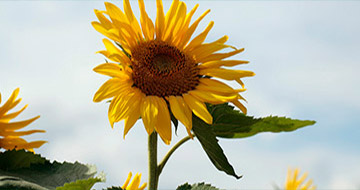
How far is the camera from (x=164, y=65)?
1746 millimetres

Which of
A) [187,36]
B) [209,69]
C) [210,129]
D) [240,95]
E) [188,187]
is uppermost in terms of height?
[187,36]

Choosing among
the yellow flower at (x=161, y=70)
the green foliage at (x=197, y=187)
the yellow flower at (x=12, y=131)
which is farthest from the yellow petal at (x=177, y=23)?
the yellow flower at (x=12, y=131)

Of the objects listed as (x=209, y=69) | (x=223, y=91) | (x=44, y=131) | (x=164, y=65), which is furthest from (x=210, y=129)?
(x=44, y=131)

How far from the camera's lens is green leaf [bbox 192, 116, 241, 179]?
1.45m

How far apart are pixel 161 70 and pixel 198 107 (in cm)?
31

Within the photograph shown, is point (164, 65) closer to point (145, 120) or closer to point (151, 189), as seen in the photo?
point (145, 120)

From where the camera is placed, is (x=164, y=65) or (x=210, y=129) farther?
(x=164, y=65)

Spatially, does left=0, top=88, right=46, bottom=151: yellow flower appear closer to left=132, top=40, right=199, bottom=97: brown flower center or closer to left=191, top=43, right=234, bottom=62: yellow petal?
left=132, top=40, right=199, bottom=97: brown flower center

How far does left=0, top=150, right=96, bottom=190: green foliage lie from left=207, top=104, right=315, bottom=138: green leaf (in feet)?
1.68

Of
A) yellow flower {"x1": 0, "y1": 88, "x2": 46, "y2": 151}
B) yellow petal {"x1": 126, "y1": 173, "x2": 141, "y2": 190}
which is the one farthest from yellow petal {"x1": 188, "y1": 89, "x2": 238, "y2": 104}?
yellow flower {"x1": 0, "y1": 88, "x2": 46, "y2": 151}

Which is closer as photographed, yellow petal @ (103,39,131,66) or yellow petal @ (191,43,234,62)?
yellow petal @ (103,39,131,66)

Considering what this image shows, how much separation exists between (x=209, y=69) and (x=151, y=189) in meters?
0.47

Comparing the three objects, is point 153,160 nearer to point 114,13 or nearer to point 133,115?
point 133,115

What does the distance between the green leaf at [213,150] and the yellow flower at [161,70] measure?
61 mm
